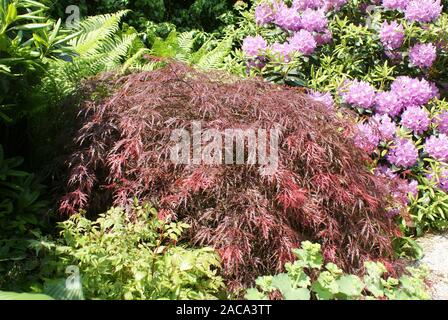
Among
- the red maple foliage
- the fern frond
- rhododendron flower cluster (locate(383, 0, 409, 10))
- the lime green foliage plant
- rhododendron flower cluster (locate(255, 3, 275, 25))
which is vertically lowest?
the lime green foliage plant

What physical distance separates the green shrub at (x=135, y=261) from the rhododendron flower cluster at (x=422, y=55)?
8.39 ft

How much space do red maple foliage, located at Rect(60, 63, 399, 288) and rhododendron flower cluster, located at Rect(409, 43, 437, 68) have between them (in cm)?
134

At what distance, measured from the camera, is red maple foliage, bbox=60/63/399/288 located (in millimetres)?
2955

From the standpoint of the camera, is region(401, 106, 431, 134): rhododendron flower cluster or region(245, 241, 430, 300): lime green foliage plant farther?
region(401, 106, 431, 134): rhododendron flower cluster

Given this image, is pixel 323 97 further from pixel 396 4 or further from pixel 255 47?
pixel 396 4

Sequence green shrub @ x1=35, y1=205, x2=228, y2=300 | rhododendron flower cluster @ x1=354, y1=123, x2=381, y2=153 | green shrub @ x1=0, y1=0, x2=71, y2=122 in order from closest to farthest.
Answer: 1. green shrub @ x1=35, y1=205, x2=228, y2=300
2. green shrub @ x1=0, y1=0, x2=71, y2=122
3. rhododendron flower cluster @ x1=354, y1=123, x2=381, y2=153

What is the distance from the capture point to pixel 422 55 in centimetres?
445

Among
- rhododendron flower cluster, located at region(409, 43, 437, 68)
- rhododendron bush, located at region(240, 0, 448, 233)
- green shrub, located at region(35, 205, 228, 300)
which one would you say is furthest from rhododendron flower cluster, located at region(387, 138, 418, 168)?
green shrub, located at region(35, 205, 228, 300)

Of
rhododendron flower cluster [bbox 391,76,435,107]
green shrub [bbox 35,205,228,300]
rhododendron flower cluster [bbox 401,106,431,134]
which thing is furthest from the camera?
rhododendron flower cluster [bbox 391,76,435,107]

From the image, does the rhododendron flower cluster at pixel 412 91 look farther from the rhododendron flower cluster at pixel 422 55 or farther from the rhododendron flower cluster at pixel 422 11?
the rhododendron flower cluster at pixel 422 11

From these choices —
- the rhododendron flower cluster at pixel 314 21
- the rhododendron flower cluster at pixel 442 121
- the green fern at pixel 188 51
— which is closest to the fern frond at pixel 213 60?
the green fern at pixel 188 51

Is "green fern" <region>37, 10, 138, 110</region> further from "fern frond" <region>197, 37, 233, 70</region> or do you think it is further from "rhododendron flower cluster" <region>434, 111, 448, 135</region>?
"rhododendron flower cluster" <region>434, 111, 448, 135</region>
